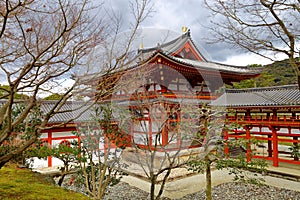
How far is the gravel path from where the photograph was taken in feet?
22.1

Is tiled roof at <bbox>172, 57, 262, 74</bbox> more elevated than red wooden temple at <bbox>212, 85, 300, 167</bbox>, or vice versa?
tiled roof at <bbox>172, 57, 262, 74</bbox>

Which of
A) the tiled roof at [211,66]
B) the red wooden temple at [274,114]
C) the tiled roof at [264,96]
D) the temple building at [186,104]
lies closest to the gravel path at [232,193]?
the temple building at [186,104]

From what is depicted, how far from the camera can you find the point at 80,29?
3.06 metres

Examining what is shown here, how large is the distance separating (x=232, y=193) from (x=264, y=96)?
18.1 feet

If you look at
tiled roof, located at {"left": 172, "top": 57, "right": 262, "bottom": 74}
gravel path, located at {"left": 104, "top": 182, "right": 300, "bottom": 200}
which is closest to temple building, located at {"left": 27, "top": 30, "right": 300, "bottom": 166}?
tiled roof, located at {"left": 172, "top": 57, "right": 262, "bottom": 74}

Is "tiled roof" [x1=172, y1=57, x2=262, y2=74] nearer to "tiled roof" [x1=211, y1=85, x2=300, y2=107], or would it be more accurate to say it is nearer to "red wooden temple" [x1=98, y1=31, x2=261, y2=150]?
"red wooden temple" [x1=98, y1=31, x2=261, y2=150]

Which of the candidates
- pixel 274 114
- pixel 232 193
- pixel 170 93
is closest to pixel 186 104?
pixel 170 93

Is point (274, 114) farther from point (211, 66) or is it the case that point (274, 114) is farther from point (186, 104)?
point (211, 66)

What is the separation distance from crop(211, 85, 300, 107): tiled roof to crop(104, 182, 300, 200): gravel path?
3082 mm

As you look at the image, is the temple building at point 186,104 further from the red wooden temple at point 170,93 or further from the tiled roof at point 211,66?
the tiled roof at point 211,66

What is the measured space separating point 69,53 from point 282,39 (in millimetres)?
3206

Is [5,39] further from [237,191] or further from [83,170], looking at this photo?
[237,191]

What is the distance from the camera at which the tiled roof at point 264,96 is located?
9.40m

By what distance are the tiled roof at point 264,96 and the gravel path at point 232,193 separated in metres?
3.08
